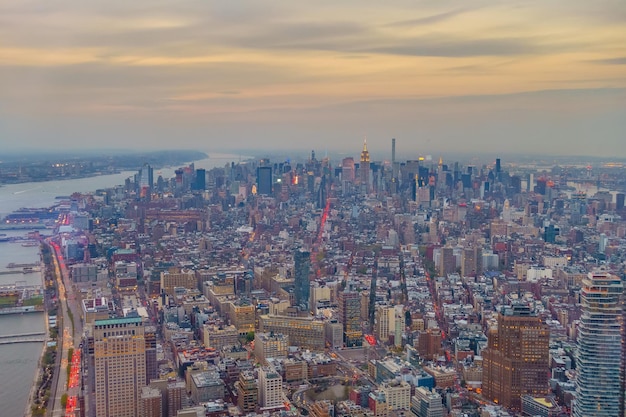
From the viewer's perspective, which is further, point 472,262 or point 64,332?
point 472,262

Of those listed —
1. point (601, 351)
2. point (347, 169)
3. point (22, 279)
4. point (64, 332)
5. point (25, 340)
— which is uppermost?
point (347, 169)

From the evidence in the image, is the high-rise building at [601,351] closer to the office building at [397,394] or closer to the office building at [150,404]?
the office building at [397,394]

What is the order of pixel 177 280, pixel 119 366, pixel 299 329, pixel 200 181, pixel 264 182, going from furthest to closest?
pixel 264 182 < pixel 200 181 < pixel 177 280 < pixel 299 329 < pixel 119 366

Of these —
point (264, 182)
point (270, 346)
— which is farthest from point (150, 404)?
point (264, 182)

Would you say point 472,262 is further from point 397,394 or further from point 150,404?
point 150,404

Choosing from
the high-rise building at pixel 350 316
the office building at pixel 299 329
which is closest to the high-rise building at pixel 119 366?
the office building at pixel 299 329

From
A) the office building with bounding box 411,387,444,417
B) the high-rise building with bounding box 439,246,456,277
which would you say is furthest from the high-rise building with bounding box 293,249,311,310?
the office building with bounding box 411,387,444,417

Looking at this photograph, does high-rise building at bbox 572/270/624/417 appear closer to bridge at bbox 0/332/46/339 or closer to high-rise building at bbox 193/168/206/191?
bridge at bbox 0/332/46/339
